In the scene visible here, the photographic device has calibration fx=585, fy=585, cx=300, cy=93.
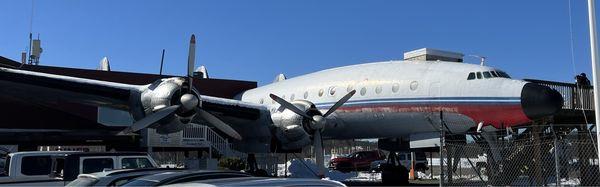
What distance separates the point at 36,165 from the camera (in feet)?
39.9

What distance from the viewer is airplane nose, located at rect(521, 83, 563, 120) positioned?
1459 centimetres

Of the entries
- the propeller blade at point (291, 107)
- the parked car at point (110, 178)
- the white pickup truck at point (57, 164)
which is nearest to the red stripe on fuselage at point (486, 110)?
the propeller blade at point (291, 107)

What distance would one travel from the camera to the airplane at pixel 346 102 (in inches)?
631

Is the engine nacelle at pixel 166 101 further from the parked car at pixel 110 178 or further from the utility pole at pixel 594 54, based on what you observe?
the parked car at pixel 110 178

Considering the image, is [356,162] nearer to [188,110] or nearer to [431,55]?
[431,55]

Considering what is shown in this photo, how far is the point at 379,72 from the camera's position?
19.1 m

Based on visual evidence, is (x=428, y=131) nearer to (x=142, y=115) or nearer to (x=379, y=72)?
(x=379, y=72)

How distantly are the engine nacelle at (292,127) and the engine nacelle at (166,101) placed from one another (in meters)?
3.12

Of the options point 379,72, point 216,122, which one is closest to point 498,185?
point 379,72

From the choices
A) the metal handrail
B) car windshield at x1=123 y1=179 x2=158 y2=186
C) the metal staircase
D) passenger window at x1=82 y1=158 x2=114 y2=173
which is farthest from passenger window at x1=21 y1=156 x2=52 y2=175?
the metal handrail

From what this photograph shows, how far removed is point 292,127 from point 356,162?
72.2 feet

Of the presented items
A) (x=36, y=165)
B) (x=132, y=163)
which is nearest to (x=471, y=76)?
(x=132, y=163)

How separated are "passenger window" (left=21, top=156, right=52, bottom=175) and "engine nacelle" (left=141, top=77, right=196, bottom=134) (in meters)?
4.55

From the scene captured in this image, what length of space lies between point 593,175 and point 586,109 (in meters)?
3.54
